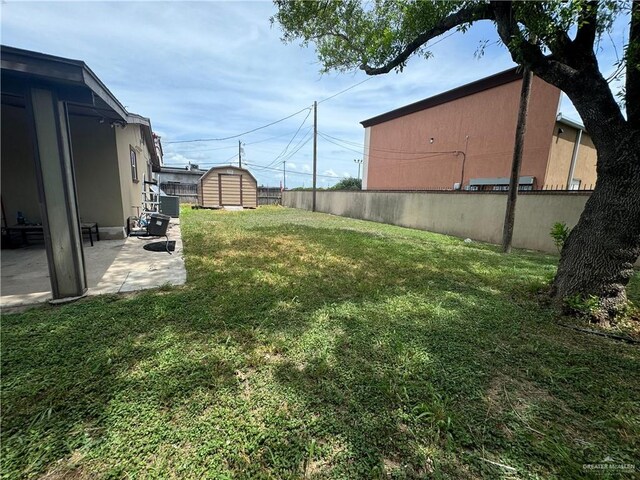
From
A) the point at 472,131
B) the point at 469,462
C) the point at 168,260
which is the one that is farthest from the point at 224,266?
the point at 472,131

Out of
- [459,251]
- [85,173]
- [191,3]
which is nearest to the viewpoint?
[191,3]

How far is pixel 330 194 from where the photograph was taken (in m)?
17.3

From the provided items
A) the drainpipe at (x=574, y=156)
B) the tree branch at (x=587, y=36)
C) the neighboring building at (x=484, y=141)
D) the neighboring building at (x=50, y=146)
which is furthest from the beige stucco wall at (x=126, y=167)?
the drainpipe at (x=574, y=156)

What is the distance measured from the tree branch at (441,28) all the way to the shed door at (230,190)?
13.3 meters

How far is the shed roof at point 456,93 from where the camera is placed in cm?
1091

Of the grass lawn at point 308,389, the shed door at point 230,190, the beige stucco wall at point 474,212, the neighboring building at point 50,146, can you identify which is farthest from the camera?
the shed door at point 230,190

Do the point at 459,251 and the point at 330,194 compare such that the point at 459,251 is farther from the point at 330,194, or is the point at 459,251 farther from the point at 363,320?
the point at 330,194

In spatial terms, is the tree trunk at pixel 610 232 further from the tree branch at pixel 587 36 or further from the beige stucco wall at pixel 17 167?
the beige stucco wall at pixel 17 167

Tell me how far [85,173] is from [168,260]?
3.00 metres

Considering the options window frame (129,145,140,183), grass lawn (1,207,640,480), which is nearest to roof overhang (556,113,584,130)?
grass lawn (1,207,640,480)

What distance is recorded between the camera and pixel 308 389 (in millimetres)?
1753

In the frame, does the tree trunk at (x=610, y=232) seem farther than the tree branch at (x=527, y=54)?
No

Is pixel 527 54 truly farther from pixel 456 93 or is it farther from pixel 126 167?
pixel 456 93

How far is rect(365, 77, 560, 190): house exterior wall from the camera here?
1034 cm
